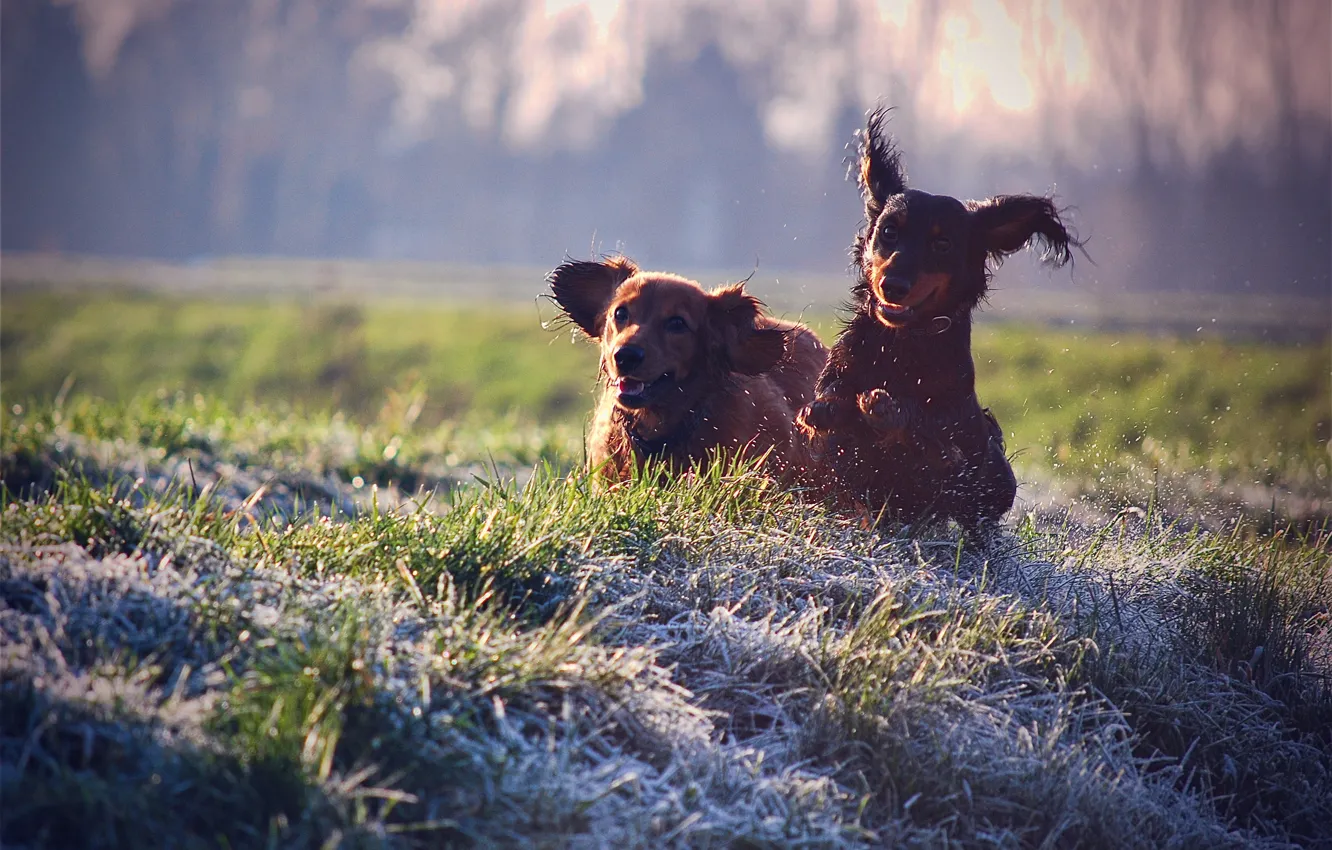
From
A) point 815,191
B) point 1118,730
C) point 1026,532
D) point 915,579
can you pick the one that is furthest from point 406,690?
point 815,191

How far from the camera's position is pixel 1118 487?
6.01 metres

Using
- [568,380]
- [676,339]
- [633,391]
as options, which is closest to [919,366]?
[676,339]

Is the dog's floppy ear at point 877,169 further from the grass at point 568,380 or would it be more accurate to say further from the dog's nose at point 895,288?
the grass at point 568,380

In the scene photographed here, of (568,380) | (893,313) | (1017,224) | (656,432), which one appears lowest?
(568,380)

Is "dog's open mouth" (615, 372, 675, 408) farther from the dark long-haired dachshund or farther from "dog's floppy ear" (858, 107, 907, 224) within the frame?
"dog's floppy ear" (858, 107, 907, 224)

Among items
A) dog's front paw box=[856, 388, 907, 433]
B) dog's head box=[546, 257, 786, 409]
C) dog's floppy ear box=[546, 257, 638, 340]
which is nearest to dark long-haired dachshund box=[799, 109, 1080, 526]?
dog's front paw box=[856, 388, 907, 433]

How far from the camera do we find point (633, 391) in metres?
4.55

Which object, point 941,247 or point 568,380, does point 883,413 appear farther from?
point 568,380

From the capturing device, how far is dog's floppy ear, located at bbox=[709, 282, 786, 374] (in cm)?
478

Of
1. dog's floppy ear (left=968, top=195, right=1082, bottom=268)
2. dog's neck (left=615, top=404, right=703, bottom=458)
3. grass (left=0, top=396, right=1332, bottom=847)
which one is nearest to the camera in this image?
grass (left=0, top=396, right=1332, bottom=847)

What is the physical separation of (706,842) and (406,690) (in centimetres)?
80

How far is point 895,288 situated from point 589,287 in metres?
1.77

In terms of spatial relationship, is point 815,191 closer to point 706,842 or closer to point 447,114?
point 706,842

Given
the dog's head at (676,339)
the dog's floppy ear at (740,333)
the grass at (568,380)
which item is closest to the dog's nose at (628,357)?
the dog's head at (676,339)
